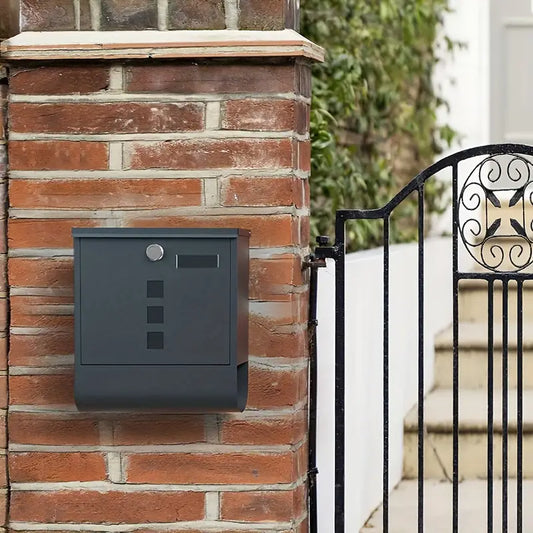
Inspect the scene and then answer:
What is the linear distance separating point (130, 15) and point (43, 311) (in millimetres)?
709

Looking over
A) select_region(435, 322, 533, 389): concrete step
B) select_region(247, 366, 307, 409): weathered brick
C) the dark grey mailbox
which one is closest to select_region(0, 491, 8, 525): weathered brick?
the dark grey mailbox

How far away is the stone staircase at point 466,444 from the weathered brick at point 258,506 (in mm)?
877

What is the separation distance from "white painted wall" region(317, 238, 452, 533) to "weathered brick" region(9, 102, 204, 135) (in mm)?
645

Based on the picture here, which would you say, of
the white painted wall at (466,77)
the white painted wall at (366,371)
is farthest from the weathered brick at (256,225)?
the white painted wall at (466,77)

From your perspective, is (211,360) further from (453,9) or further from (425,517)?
(453,9)

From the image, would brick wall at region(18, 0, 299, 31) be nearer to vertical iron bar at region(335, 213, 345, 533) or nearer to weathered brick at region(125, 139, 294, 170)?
weathered brick at region(125, 139, 294, 170)

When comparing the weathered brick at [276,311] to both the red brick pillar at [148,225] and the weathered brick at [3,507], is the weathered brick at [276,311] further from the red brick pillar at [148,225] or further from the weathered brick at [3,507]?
the weathered brick at [3,507]

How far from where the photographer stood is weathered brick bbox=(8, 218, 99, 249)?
2666mm

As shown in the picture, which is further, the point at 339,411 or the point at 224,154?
the point at 339,411

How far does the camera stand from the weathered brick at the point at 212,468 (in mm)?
2658

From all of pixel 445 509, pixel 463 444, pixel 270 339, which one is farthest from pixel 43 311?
pixel 463 444

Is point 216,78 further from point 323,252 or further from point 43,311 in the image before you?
point 43,311

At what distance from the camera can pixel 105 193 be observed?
266cm

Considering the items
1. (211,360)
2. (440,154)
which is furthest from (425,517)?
(440,154)
